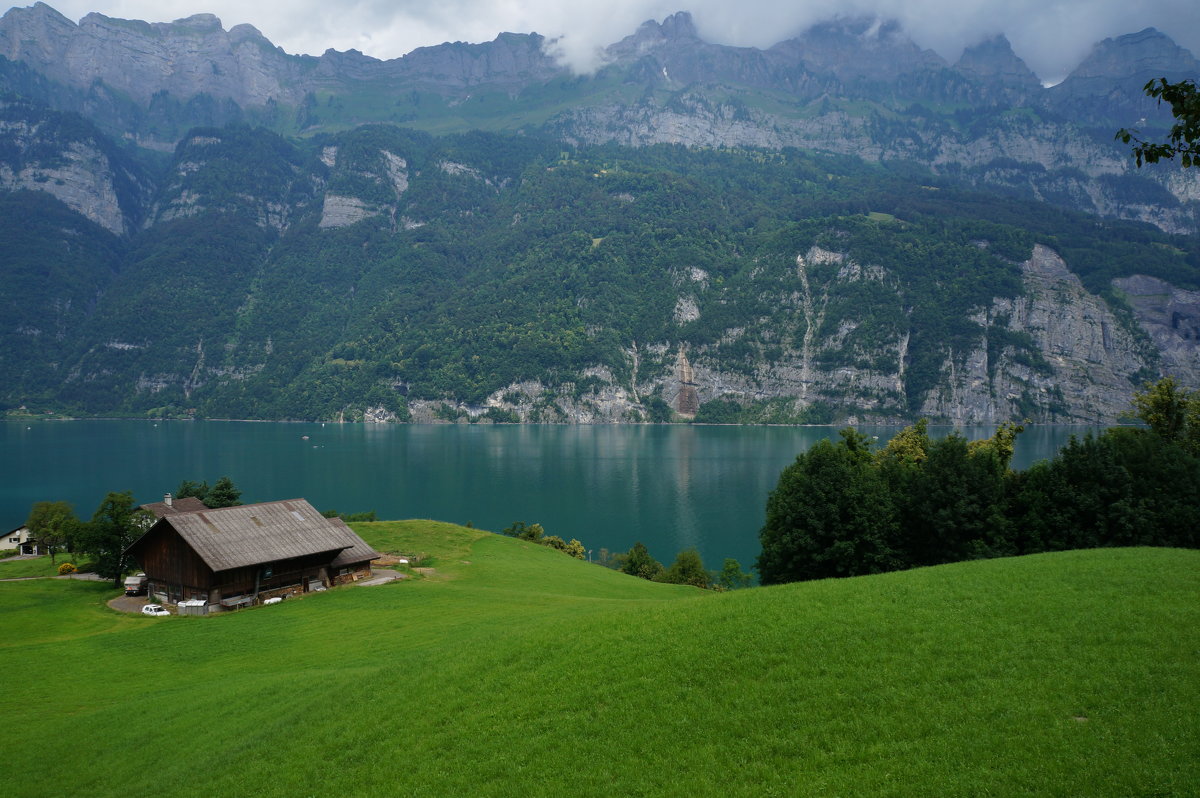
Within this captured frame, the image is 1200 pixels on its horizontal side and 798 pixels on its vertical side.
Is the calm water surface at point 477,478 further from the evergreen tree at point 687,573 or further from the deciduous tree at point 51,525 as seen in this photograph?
the deciduous tree at point 51,525

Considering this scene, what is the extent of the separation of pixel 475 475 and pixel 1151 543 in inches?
3921

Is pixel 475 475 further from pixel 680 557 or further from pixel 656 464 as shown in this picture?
pixel 680 557

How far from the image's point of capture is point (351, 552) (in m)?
38.8

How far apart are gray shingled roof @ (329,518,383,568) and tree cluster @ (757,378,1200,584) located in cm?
2116

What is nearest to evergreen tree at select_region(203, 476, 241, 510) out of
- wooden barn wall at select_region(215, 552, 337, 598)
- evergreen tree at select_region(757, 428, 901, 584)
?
wooden barn wall at select_region(215, 552, 337, 598)

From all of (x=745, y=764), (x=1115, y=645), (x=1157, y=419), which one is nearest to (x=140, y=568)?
(x=745, y=764)

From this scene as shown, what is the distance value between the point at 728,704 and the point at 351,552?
30.7 metres

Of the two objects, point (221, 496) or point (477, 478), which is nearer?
point (221, 496)

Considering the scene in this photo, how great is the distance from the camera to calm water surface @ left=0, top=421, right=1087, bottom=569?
8119 centimetres

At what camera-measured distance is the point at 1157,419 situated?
4228 cm

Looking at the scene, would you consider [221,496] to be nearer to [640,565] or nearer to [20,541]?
[20,541]

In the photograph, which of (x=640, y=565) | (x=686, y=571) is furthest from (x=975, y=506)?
(x=640, y=565)

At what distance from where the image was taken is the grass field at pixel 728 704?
10.2 m

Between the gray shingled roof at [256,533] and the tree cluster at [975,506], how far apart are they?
23.2 m
